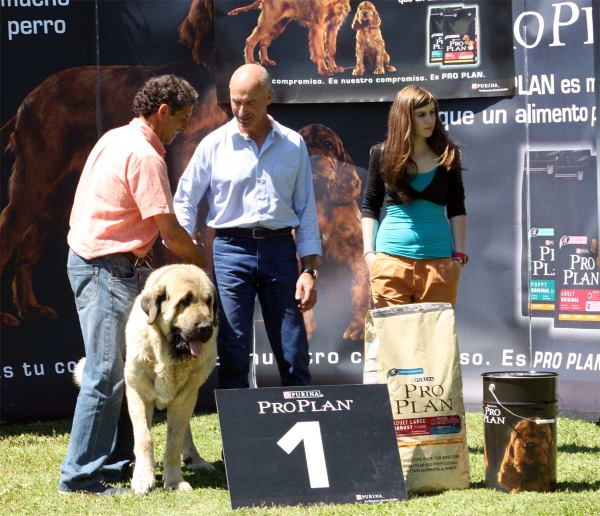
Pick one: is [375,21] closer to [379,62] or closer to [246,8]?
[379,62]

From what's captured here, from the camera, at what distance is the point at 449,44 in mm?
6535

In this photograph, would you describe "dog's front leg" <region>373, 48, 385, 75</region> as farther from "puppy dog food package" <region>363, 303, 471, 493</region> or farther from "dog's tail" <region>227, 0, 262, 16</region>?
"puppy dog food package" <region>363, 303, 471, 493</region>

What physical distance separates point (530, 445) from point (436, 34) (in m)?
3.49

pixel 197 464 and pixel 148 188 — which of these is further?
A: pixel 197 464

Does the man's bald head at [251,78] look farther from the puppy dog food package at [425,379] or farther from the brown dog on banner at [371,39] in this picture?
the brown dog on banner at [371,39]

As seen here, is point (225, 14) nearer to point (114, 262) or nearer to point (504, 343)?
point (114, 262)

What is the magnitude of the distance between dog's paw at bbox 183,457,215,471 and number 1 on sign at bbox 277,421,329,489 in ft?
3.85

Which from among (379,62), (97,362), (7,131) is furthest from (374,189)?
(7,131)

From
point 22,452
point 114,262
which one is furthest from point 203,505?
point 22,452

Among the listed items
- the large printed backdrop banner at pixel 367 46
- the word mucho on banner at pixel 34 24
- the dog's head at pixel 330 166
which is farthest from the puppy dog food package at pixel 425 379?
the word mucho on banner at pixel 34 24

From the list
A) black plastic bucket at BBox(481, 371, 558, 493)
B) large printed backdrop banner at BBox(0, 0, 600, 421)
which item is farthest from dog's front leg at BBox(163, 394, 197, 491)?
large printed backdrop banner at BBox(0, 0, 600, 421)

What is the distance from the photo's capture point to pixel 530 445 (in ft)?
13.8

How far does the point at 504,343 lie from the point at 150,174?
340 centimetres

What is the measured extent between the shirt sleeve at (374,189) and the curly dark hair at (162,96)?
1094mm
